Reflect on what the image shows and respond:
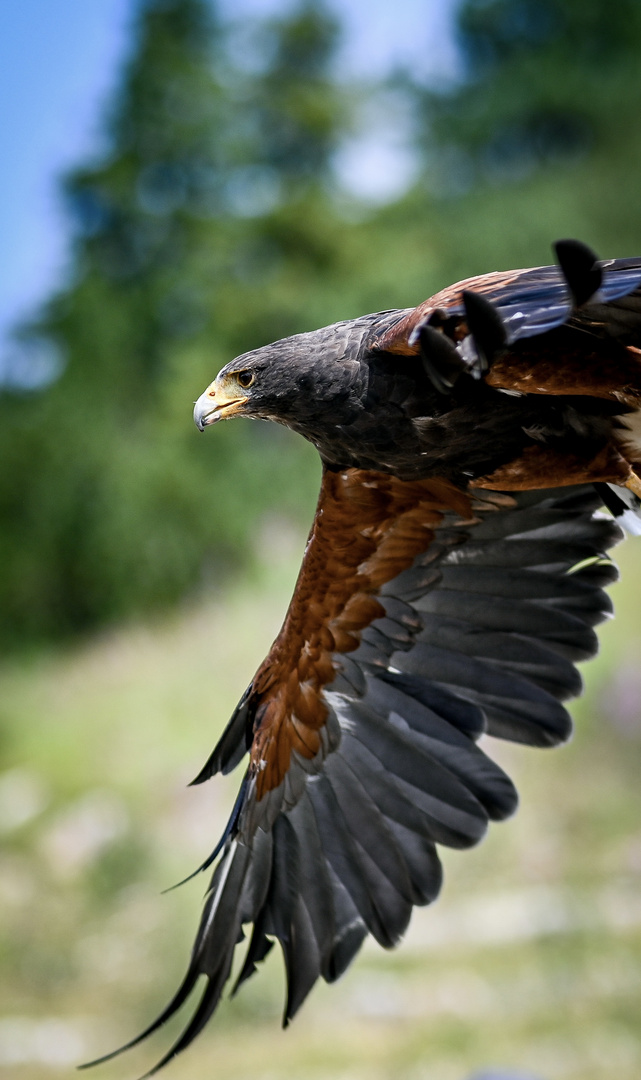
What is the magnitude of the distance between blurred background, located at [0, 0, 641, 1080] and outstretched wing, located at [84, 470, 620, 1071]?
13.5ft

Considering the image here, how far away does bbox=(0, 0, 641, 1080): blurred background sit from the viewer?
7.56 metres

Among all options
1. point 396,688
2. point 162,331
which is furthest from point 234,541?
point 396,688

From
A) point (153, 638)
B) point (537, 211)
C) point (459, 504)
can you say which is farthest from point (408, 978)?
point (537, 211)

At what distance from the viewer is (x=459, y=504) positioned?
3.40m

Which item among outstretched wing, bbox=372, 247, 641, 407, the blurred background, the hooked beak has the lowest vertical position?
the blurred background

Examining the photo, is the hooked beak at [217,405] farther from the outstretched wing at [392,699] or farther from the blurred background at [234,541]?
the blurred background at [234,541]

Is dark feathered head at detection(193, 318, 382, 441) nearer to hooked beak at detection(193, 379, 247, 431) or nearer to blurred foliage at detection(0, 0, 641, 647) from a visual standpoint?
hooked beak at detection(193, 379, 247, 431)

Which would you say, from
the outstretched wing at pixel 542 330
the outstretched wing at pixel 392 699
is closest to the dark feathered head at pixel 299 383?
the outstretched wing at pixel 542 330

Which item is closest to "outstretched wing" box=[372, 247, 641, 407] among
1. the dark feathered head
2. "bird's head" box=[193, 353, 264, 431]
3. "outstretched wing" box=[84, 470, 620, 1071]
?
the dark feathered head

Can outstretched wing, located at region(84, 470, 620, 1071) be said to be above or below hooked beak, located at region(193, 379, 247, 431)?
below

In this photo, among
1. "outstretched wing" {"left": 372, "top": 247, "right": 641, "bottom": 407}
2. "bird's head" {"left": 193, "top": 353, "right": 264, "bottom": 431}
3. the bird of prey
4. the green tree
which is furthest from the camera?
the green tree

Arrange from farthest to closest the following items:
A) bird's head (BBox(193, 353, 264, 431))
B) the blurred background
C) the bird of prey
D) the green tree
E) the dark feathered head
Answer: the green tree < the blurred background < the bird of prey < bird's head (BBox(193, 353, 264, 431)) < the dark feathered head

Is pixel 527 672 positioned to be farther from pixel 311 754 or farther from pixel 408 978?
pixel 408 978

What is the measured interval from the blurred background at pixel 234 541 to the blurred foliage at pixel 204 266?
0.11 ft
